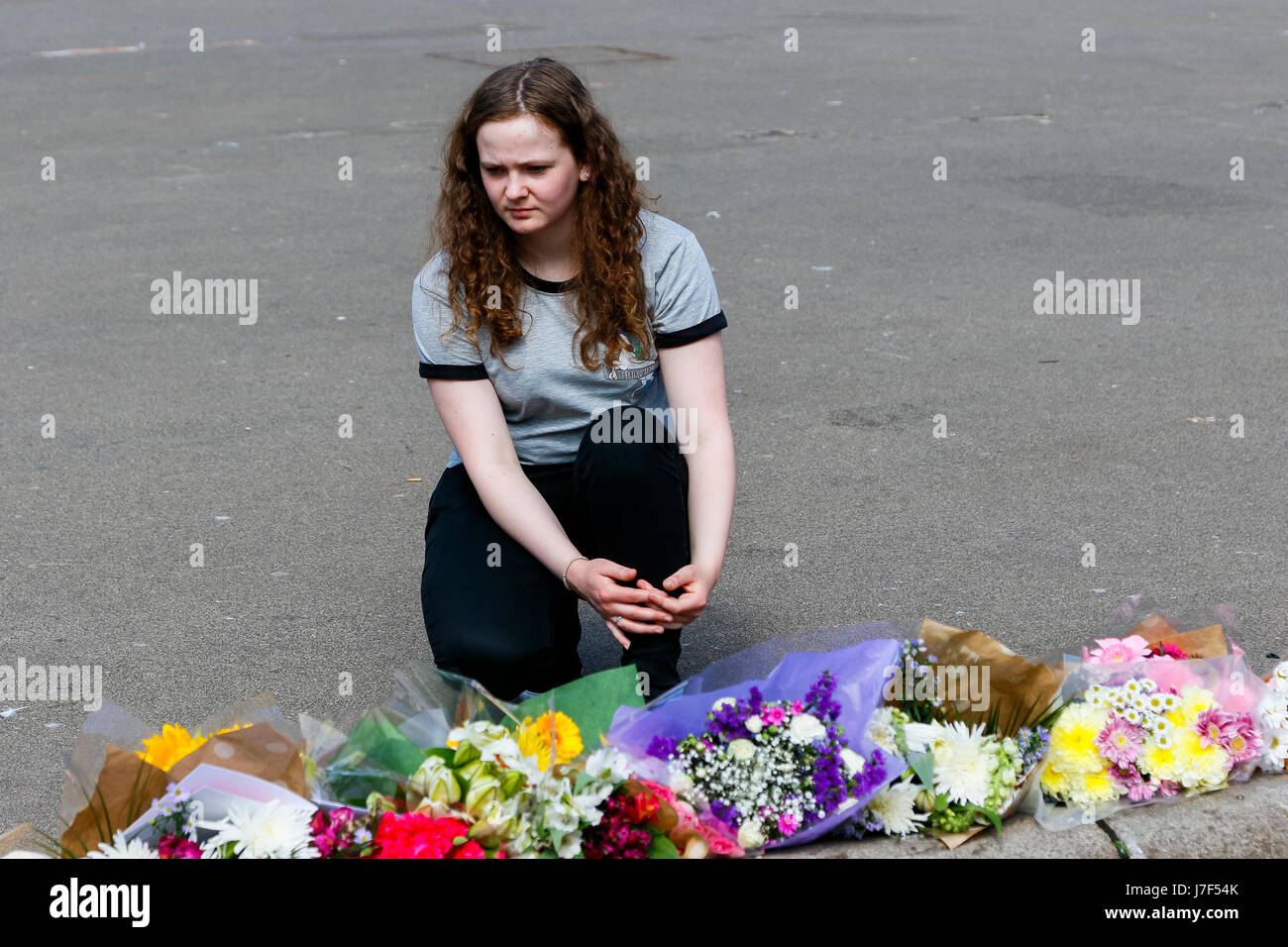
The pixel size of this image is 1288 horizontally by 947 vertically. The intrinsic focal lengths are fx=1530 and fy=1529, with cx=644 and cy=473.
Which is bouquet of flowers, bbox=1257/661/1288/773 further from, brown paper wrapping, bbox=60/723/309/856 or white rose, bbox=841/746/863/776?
brown paper wrapping, bbox=60/723/309/856

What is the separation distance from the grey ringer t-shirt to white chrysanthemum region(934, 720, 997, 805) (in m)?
1.09

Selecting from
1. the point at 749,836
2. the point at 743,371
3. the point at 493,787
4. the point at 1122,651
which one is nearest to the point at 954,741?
the point at 749,836

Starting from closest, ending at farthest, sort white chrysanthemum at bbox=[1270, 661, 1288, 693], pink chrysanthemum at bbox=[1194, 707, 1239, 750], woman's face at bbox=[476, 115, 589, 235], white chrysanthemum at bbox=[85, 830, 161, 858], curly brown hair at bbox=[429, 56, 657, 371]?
white chrysanthemum at bbox=[85, 830, 161, 858], pink chrysanthemum at bbox=[1194, 707, 1239, 750], white chrysanthemum at bbox=[1270, 661, 1288, 693], woman's face at bbox=[476, 115, 589, 235], curly brown hair at bbox=[429, 56, 657, 371]

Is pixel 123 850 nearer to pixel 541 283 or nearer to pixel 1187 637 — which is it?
pixel 541 283

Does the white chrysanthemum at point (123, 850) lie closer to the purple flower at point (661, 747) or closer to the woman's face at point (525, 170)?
the purple flower at point (661, 747)

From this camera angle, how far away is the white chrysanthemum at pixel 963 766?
246cm

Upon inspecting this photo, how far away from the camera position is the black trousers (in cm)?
303

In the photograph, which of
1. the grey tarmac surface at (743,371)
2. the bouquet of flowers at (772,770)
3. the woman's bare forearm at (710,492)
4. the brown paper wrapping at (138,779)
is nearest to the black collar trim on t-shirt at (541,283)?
the woman's bare forearm at (710,492)

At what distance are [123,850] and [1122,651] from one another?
179cm

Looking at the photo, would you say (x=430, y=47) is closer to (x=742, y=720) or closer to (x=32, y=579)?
(x=32, y=579)

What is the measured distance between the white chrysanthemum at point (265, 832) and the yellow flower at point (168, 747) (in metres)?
0.22

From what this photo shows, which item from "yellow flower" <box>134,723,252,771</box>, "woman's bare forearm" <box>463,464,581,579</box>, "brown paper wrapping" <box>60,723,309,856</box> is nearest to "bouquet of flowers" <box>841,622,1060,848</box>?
"woman's bare forearm" <box>463,464,581,579</box>

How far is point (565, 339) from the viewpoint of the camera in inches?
127

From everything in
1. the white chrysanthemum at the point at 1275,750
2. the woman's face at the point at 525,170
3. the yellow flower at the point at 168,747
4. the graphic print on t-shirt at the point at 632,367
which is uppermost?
the woman's face at the point at 525,170
